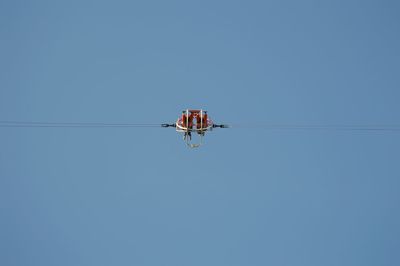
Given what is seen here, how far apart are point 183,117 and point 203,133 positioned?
1913 millimetres

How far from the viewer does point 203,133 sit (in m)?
43.8

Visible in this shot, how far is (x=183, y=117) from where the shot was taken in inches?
1708
